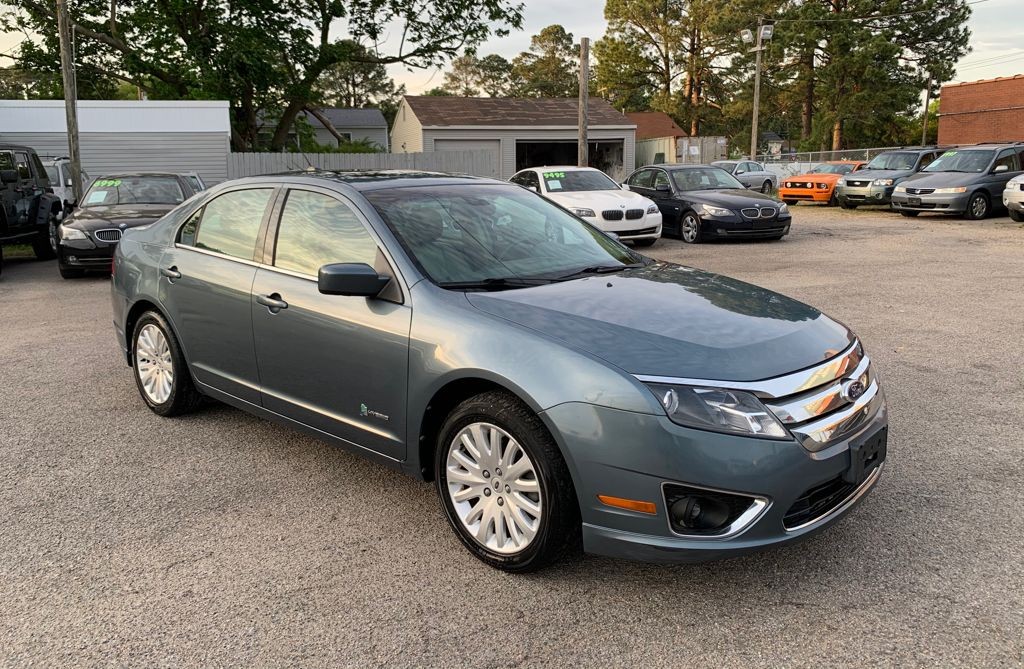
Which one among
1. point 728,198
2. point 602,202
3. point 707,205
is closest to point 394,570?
point 602,202

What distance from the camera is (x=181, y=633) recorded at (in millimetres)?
2928

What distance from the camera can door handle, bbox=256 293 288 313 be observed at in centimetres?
411

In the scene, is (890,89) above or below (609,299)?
above

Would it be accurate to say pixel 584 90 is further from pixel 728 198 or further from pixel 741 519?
pixel 741 519

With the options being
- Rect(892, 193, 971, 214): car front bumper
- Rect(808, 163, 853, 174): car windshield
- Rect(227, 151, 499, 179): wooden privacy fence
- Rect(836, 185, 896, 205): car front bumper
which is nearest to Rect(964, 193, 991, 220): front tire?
Rect(892, 193, 971, 214): car front bumper

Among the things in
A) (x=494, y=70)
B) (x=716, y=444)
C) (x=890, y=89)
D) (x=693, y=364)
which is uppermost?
(x=494, y=70)

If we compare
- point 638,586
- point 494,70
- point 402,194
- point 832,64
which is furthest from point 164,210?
point 494,70

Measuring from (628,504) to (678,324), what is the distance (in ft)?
2.62

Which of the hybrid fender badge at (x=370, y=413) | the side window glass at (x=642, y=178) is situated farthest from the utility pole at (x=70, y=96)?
the hybrid fender badge at (x=370, y=413)

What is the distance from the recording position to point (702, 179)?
17.0 metres

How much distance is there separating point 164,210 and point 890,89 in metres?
42.4

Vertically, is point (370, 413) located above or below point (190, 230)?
below

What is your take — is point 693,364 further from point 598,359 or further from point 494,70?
point 494,70

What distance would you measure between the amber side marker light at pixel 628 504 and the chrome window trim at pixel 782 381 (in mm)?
432
